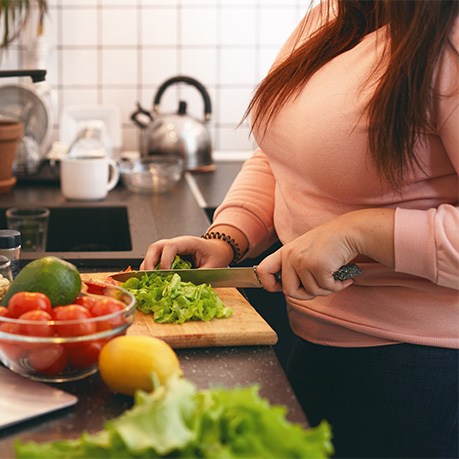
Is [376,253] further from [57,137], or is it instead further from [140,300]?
[57,137]

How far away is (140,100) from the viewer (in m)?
3.13

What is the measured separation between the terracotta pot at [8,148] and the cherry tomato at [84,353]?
131cm

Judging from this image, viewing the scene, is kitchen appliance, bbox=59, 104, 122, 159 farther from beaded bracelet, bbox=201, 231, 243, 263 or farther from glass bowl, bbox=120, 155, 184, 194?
beaded bracelet, bbox=201, 231, 243, 263

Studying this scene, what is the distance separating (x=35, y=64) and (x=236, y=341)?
6.95 ft

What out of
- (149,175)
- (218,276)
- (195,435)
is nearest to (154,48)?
(149,175)

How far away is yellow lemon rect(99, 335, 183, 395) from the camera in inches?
36.9

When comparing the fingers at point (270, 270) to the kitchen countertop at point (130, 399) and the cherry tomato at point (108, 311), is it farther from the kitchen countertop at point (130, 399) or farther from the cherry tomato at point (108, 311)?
the cherry tomato at point (108, 311)

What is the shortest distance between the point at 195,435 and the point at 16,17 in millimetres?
2536

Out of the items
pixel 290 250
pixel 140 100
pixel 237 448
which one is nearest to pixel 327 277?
pixel 290 250

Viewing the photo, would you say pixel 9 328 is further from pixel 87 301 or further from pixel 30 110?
pixel 30 110

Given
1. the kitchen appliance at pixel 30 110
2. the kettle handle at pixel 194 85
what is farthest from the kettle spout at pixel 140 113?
the kitchen appliance at pixel 30 110

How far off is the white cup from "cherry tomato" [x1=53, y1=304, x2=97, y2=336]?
1.28 meters

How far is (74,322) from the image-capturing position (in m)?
0.97

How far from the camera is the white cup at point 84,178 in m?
2.25
